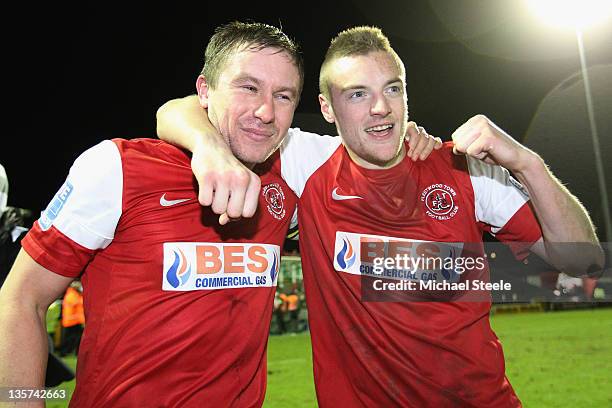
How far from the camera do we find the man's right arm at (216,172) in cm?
172

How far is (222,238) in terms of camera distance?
7.69 ft

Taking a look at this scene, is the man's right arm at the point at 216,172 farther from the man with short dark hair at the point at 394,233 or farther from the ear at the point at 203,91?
the ear at the point at 203,91

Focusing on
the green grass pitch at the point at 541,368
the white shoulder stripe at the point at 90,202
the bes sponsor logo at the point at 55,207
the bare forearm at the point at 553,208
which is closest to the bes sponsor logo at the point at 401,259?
the bare forearm at the point at 553,208

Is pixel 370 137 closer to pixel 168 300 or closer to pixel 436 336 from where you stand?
pixel 436 336

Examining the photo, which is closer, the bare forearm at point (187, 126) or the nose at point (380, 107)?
the bare forearm at point (187, 126)

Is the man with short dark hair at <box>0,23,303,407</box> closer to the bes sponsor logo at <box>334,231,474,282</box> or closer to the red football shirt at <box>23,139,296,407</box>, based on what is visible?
the red football shirt at <box>23,139,296,407</box>

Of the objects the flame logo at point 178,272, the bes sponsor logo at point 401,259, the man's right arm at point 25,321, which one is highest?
the bes sponsor logo at point 401,259

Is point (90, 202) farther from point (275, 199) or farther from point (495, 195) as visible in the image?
point (495, 195)

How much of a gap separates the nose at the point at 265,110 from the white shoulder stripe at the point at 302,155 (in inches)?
22.7

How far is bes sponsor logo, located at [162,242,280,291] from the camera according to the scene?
2221 millimetres

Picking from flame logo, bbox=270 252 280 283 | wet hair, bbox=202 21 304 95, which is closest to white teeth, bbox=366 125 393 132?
wet hair, bbox=202 21 304 95

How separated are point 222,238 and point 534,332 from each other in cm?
1524

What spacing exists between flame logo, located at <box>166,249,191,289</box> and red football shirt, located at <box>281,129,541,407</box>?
84 cm

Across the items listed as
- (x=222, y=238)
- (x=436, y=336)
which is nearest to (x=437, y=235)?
(x=436, y=336)
